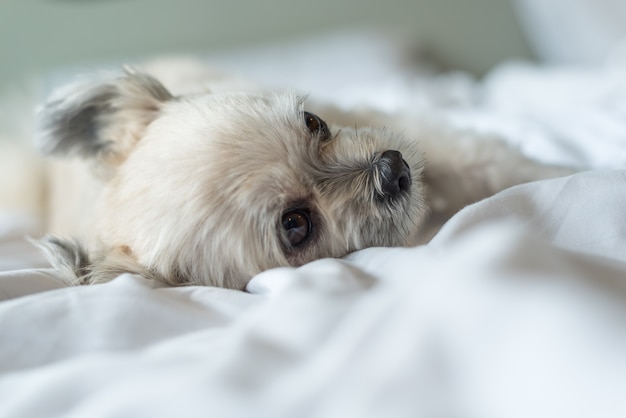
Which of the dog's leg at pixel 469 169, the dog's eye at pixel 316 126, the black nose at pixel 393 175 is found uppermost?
the dog's eye at pixel 316 126

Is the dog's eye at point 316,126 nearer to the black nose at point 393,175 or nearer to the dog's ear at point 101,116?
the black nose at point 393,175

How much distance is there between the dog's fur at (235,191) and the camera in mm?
963

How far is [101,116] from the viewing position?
1.35 meters

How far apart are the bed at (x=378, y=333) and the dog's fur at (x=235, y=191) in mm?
139

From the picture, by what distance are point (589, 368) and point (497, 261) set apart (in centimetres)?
11

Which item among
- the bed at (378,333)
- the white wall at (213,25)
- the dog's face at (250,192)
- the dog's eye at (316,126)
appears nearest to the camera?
the bed at (378,333)

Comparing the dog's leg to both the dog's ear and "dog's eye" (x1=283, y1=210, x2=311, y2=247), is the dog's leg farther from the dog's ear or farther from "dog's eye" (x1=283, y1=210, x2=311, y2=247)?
the dog's ear

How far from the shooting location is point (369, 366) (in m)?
0.49

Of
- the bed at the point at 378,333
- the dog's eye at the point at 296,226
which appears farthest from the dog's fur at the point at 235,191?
the bed at the point at 378,333

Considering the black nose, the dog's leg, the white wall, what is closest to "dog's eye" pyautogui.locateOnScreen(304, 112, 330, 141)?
the black nose

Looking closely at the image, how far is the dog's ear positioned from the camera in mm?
1295

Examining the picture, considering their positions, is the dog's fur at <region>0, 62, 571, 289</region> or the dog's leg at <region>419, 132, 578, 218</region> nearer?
the dog's fur at <region>0, 62, 571, 289</region>

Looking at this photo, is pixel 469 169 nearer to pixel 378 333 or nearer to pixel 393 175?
pixel 393 175

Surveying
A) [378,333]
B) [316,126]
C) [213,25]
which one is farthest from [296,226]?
[213,25]
